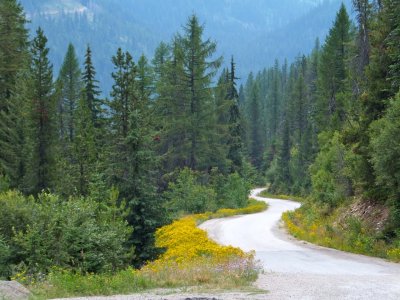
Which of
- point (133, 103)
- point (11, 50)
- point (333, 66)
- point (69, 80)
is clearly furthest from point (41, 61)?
point (69, 80)

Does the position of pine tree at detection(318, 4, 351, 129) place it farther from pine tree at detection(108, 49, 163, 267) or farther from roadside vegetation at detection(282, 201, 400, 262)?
pine tree at detection(108, 49, 163, 267)

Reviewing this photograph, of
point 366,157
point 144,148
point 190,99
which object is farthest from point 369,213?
point 190,99

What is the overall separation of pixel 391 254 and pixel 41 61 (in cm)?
2355

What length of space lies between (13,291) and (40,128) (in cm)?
2327

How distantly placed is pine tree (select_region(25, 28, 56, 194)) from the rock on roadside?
860 inches

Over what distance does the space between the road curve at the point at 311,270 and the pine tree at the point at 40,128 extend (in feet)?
42.3

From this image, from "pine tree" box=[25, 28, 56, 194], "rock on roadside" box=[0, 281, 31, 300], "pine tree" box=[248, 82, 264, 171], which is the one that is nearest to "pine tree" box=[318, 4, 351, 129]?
"pine tree" box=[25, 28, 56, 194]

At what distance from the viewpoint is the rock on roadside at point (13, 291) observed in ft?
28.3

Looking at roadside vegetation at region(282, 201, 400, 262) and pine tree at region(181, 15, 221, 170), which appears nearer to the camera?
Result: roadside vegetation at region(282, 201, 400, 262)

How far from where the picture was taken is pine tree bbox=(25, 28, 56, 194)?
3038 cm

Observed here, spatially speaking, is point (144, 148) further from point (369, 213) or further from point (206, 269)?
point (369, 213)

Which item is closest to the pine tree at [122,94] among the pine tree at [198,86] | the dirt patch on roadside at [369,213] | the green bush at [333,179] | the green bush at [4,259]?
the green bush at [4,259]

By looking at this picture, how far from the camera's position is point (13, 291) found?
9.05 metres

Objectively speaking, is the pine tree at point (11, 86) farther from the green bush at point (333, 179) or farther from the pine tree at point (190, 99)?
the green bush at point (333, 179)
